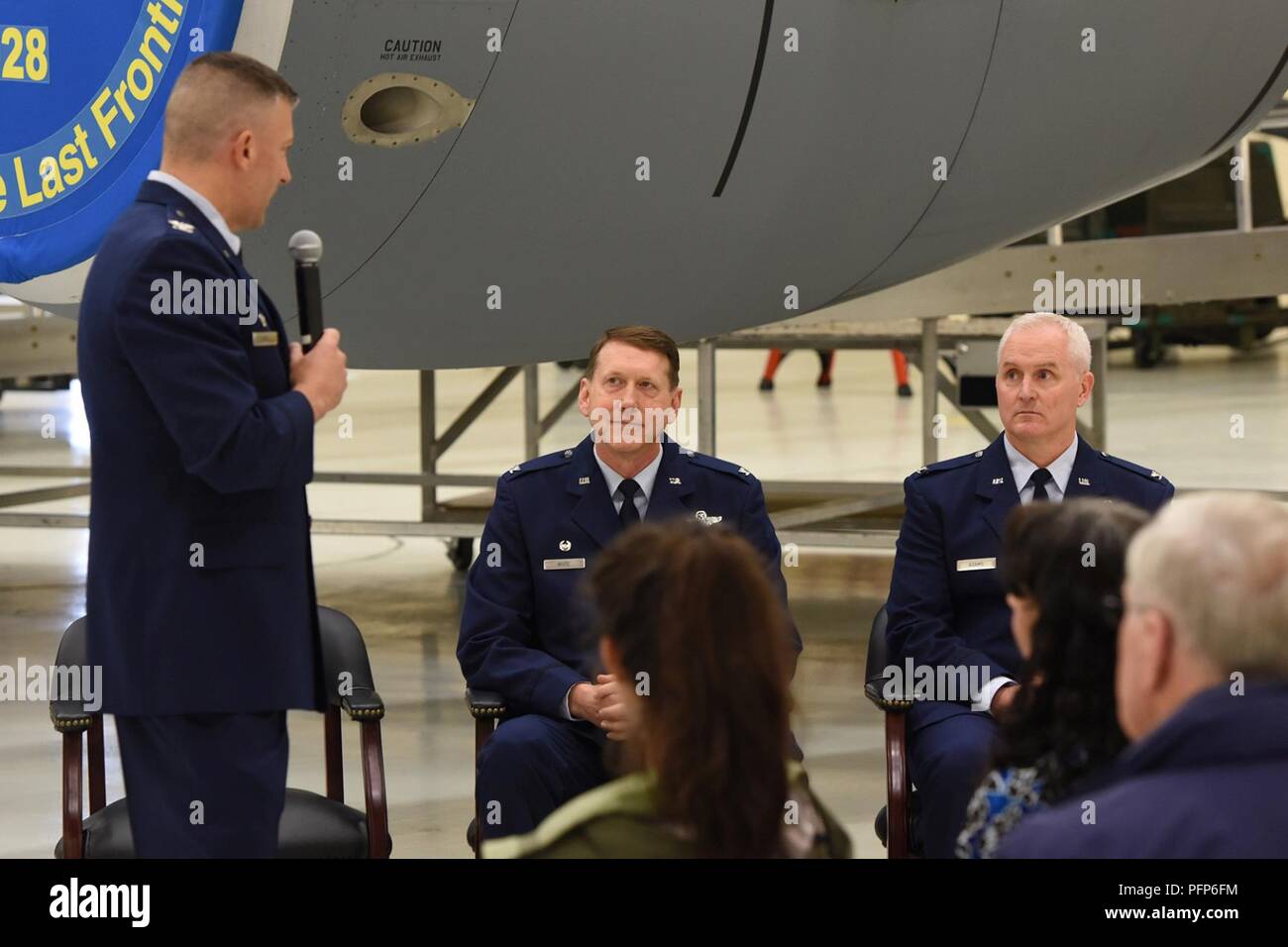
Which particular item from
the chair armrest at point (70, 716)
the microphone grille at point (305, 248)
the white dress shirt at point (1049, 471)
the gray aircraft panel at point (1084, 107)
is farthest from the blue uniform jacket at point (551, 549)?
the gray aircraft panel at point (1084, 107)

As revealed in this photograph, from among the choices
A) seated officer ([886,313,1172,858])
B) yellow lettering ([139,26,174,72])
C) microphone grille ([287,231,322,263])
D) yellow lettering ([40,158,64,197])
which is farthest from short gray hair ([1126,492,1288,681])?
yellow lettering ([40,158,64,197])

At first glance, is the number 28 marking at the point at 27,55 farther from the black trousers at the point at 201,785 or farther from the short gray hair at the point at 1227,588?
the short gray hair at the point at 1227,588

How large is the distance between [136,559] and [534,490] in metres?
1.38

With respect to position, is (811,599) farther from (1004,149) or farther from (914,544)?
(914,544)

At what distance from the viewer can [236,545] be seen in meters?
3.05

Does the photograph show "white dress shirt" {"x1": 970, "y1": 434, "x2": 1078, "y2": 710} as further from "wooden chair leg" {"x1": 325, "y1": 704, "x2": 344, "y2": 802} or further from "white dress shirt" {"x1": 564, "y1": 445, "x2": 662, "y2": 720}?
"wooden chair leg" {"x1": 325, "y1": 704, "x2": 344, "y2": 802}

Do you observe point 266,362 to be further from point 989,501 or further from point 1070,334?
point 1070,334

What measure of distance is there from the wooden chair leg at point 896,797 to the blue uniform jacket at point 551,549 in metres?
0.41

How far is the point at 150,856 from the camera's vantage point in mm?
3123

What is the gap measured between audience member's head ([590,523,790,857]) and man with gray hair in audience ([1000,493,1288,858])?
270 millimetres

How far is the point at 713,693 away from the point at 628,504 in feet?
7.31

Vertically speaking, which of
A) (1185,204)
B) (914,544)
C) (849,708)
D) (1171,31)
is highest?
(1185,204)

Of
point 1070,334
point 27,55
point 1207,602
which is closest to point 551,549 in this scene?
point 1070,334
